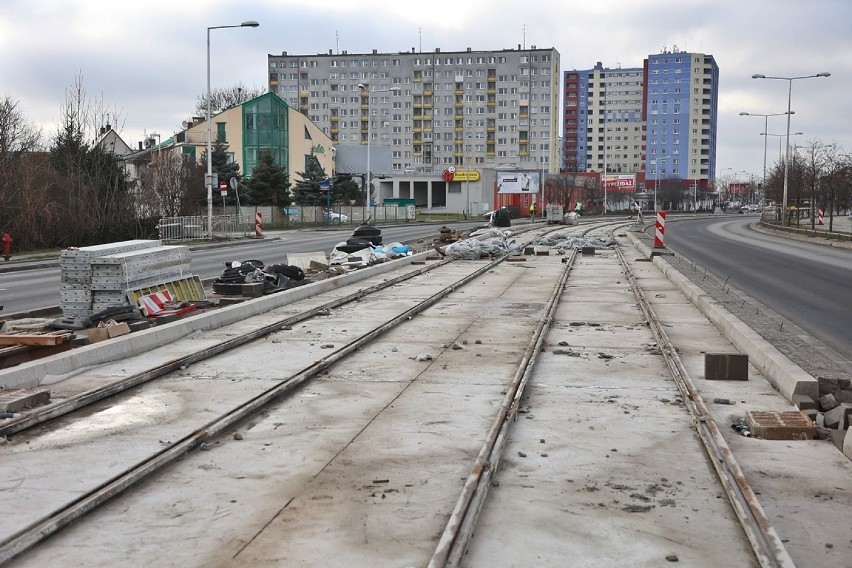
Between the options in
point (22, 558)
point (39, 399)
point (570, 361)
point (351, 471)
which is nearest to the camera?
point (22, 558)

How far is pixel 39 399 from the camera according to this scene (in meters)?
8.34

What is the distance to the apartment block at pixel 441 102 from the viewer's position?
5920 inches

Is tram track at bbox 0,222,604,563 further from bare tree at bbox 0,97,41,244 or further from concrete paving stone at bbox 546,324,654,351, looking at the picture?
bare tree at bbox 0,97,41,244

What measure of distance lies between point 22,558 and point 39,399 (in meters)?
3.88

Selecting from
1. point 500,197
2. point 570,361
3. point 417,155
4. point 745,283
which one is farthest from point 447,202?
point 570,361

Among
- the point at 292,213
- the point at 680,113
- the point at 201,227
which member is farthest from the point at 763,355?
the point at 680,113

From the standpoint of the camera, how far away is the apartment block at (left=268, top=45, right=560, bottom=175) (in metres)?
150

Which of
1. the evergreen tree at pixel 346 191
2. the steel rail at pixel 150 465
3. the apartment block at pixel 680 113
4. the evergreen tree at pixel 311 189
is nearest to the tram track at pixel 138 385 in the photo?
the steel rail at pixel 150 465

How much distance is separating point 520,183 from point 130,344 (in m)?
99.7

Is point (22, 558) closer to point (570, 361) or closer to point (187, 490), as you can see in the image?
point (187, 490)

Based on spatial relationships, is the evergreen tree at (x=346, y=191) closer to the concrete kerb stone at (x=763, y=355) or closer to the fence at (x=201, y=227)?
the fence at (x=201, y=227)

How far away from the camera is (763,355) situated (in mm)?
10281

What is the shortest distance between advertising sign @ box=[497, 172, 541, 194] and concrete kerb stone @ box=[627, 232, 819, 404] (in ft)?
300

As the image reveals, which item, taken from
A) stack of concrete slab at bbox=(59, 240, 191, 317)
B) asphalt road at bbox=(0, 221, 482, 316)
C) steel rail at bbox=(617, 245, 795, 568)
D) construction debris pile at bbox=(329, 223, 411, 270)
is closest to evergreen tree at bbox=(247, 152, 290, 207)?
asphalt road at bbox=(0, 221, 482, 316)
